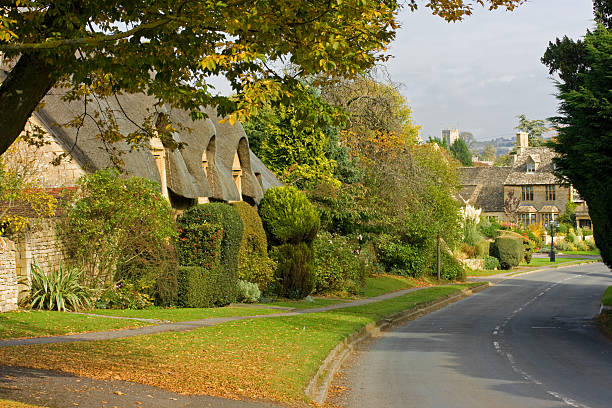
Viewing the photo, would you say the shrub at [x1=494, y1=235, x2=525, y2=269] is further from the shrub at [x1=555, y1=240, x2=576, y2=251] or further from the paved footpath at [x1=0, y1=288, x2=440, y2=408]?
the paved footpath at [x1=0, y1=288, x2=440, y2=408]

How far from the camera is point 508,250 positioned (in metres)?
59.1

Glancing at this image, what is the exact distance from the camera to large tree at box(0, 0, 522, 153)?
813 cm

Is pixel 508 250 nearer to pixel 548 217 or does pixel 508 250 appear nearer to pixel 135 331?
pixel 548 217

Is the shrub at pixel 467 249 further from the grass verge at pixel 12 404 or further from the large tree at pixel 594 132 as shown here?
the grass verge at pixel 12 404

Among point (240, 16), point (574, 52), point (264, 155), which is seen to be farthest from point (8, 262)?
point (264, 155)

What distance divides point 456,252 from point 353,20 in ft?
152

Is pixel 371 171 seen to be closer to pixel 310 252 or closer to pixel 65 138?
pixel 310 252

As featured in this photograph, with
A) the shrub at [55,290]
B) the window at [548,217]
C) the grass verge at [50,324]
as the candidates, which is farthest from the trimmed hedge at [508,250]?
the grass verge at [50,324]

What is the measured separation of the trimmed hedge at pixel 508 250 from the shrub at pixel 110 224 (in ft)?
145

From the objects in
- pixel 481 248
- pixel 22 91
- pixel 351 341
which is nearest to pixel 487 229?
pixel 481 248

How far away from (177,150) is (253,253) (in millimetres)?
5152

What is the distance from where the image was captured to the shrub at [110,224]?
1880cm

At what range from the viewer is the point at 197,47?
938cm

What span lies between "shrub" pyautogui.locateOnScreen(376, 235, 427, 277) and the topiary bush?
18834 millimetres
